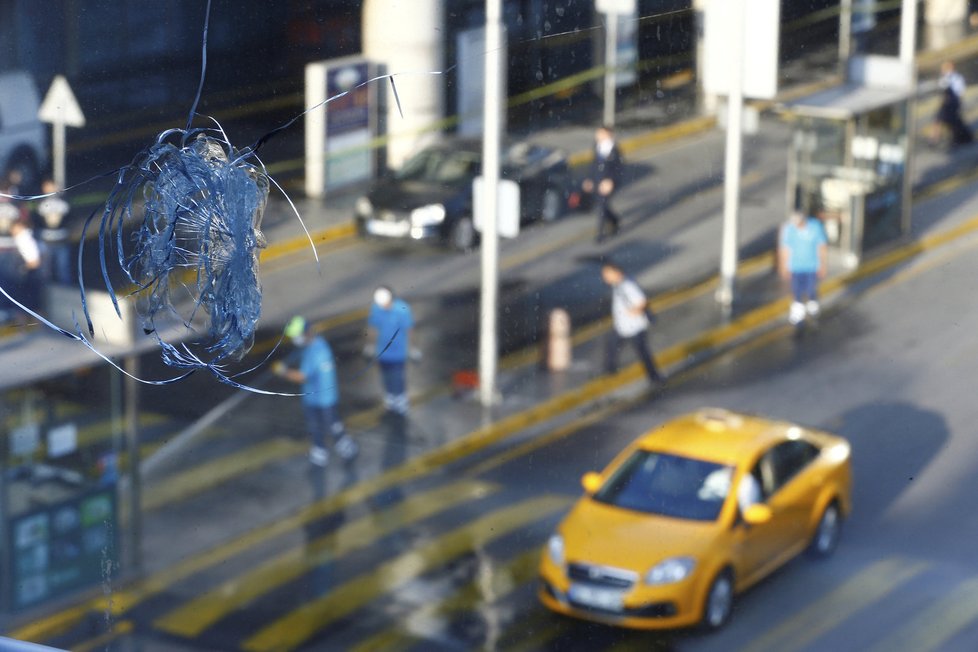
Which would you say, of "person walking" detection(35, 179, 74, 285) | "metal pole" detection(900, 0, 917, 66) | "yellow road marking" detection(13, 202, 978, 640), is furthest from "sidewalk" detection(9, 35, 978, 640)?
"person walking" detection(35, 179, 74, 285)

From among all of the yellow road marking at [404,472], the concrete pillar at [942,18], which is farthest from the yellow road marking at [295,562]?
the concrete pillar at [942,18]

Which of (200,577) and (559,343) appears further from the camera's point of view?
Result: (200,577)

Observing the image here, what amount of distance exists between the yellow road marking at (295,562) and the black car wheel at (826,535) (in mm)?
1799

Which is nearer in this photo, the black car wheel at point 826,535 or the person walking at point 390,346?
the black car wheel at point 826,535

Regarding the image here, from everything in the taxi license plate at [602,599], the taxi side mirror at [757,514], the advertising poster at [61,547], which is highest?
the taxi side mirror at [757,514]

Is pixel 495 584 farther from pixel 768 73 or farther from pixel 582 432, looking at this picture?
pixel 768 73

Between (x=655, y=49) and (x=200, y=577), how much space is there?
11.2 ft

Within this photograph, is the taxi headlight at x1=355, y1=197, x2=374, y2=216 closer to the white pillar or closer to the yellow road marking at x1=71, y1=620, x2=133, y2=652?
the yellow road marking at x1=71, y1=620, x2=133, y2=652

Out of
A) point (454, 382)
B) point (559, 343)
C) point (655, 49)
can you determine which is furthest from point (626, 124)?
point (454, 382)

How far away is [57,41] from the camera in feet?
24.4

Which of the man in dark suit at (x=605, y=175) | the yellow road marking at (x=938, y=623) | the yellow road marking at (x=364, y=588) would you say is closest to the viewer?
the yellow road marking at (x=938, y=623)

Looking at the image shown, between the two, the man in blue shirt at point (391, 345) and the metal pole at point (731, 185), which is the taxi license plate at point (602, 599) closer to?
the metal pole at point (731, 185)

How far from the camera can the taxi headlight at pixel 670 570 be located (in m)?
5.98

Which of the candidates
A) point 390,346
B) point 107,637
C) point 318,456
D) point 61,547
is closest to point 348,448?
point 318,456
